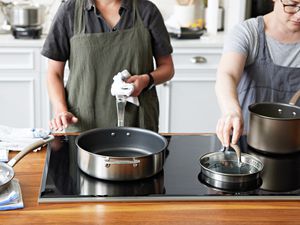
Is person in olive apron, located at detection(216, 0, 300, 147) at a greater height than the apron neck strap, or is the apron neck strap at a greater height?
the apron neck strap

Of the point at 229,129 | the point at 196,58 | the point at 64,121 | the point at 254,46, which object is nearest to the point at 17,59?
the point at 196,58

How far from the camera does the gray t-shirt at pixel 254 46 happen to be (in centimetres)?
209

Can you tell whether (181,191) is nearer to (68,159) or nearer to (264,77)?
(68,159)

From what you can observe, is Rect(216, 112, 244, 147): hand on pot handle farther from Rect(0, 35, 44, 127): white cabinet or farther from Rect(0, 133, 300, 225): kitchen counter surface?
Rect(0, 35, 44, 127): white cabinet

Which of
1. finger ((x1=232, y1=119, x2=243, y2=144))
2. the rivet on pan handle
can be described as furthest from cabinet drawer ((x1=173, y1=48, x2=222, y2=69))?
the rivet on pan handle

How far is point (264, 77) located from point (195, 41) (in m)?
1.46

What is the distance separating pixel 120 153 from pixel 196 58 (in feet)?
6.27

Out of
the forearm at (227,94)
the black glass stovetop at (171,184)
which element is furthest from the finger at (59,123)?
the forearm at (227,94)

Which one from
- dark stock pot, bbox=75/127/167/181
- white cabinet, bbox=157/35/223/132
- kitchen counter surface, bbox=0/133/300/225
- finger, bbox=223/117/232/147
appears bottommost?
white cabinet, bbox=157/35/223/132

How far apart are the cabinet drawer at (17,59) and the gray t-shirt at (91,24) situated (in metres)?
1.30

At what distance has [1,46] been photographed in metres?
3.41

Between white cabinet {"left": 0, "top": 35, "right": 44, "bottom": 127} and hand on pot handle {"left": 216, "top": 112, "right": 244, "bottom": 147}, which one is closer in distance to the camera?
hand on pot handle {"left": 216, "top": 112, "right": 244, "bottom": 147}

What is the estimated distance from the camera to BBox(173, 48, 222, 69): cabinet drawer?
138 inches

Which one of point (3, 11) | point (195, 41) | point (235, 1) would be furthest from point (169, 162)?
point (3, 11)
